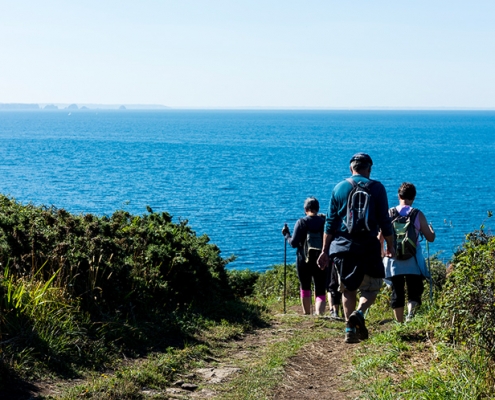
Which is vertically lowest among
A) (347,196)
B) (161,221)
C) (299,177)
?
(299,177)

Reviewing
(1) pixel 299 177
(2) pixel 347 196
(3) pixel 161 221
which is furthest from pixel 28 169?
(2) pixel 347 196

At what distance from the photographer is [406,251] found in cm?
827

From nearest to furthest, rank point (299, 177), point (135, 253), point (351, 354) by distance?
point (351, 354)
point (135, 253)
point (299, 177)

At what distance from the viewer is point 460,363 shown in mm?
5613

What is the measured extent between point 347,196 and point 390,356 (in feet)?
5.68

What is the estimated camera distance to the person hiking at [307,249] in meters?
9.78

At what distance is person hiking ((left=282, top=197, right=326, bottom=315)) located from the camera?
9.78 m

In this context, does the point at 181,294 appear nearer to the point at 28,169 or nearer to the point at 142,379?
the point at 142,379

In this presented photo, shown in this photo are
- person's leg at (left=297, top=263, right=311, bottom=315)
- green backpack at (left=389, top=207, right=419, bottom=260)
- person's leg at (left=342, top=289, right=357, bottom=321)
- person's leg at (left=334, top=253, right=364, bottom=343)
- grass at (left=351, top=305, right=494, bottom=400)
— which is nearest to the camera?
grass at (left=351, top=305, right=494, bottom=400)

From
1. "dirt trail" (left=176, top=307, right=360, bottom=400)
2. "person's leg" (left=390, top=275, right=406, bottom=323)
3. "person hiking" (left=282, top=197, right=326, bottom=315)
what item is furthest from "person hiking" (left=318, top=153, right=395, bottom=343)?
"person hiking" (left=282, top=197, right=326, bottom=315)

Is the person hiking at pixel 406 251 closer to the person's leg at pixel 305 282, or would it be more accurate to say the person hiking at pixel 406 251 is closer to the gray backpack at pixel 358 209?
the gray backpack at pixel 358 209

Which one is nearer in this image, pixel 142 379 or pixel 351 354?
pixel 142 379

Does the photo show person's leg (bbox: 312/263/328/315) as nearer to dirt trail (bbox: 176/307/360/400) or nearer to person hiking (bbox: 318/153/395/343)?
dirt trail (bbox: 176/307/360/400)

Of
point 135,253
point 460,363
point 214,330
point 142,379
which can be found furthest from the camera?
point 135,253
